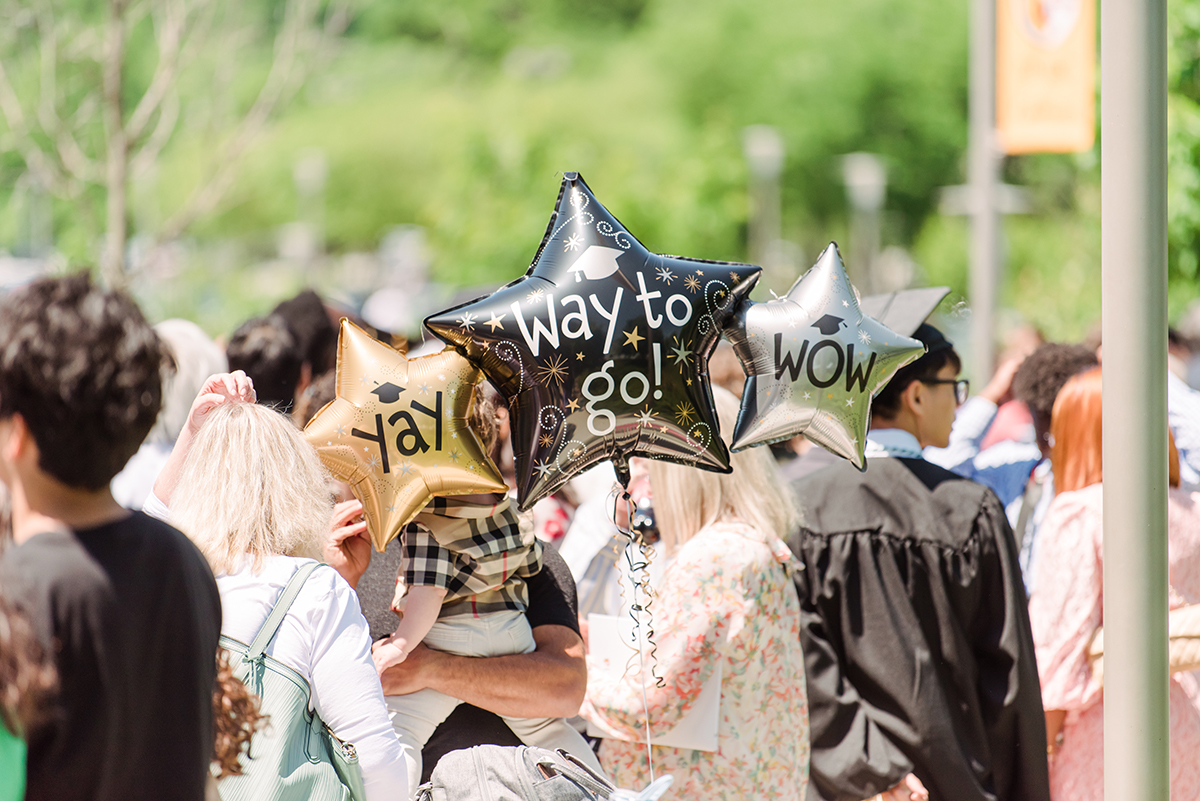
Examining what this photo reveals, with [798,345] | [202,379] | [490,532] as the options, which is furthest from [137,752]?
[202,379]

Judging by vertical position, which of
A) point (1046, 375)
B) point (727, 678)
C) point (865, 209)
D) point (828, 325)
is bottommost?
point (727, 678)

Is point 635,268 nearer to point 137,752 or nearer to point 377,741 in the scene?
point 377,741

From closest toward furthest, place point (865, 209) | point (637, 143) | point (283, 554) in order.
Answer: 1. point (283, 554)
2. point (865, 209)
3. point (637, 143)

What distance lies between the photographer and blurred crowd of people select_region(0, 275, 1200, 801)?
1.46 meters

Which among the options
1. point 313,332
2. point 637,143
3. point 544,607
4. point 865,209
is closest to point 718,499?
point 544,607

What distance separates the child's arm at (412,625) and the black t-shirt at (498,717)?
214 mm

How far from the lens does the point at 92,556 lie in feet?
4.80

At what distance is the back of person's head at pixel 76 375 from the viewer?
1.43m

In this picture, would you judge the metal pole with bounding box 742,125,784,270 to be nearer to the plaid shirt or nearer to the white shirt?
the plaid shirt

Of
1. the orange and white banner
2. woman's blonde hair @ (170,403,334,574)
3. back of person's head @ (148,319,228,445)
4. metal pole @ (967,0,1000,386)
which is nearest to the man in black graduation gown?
woman's blonde hair @ (170,403,334,574)

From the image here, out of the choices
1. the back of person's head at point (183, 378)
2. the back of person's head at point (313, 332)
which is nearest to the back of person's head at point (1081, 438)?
the back of person's head at point (313, 332)

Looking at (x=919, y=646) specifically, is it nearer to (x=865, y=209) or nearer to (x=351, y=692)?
(x=351, y=692)

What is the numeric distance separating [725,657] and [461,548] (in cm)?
72

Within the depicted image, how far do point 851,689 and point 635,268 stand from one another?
1.27 meters
